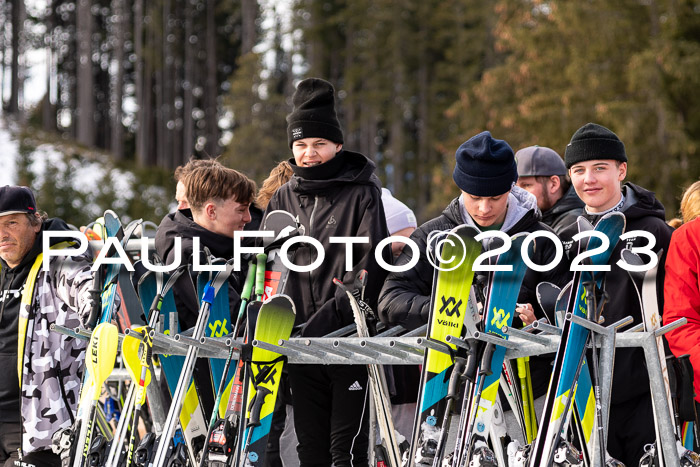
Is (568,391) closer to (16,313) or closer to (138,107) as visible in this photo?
(16,313)

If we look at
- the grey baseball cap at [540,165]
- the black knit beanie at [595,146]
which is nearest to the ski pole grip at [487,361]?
the black knit beanie at [595,146]

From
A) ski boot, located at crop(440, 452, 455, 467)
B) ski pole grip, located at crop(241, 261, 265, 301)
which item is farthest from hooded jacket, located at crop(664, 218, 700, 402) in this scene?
ski pole grip, located at crop(241, 261, 265, 301)

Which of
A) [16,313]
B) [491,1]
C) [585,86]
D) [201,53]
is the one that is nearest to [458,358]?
[16,313]

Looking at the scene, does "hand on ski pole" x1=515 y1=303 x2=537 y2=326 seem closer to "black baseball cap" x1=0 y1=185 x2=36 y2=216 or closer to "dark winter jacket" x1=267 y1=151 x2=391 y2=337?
"dark winter jacket" x1=267 y1=151 x2=391 y2=337

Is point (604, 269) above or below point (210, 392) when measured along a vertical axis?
above

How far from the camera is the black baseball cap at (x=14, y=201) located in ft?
14.5

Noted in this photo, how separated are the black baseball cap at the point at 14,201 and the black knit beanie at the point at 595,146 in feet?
8.78

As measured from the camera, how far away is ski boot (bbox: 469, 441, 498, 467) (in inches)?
133

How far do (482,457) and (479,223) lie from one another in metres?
0.96

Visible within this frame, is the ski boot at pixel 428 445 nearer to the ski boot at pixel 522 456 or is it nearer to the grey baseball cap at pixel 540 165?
the ski boot at pixel 522 456

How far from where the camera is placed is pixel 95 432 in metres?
4.08

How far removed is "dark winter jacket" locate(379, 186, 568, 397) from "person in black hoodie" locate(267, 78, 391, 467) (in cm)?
21

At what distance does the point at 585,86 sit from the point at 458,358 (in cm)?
1810

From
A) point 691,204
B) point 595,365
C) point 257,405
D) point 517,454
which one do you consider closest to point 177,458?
point 257,405
